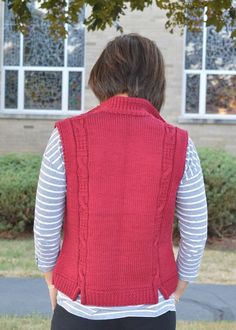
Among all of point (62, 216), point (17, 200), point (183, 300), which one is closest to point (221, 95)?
point (17, 200)

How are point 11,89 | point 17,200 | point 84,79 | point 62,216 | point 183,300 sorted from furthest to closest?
point 11,89 < point 84,79 < point 17,200 < point 183,300 < point 62,216

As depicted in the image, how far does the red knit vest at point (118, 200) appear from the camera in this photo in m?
2.39

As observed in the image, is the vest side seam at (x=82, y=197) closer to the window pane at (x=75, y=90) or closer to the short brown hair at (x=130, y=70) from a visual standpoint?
the short brown hair at (x=130, y=70)

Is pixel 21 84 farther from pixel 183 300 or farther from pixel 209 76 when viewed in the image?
pixel 183 300

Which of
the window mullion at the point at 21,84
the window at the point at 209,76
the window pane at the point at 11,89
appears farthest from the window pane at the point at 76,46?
the window at the point at 209,76

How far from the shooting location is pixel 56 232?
2.54 meters

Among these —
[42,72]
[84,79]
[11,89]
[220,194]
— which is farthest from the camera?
[11,89]

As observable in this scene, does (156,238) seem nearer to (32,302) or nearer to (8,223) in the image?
(32,302)

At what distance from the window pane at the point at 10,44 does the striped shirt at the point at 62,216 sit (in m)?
12.6

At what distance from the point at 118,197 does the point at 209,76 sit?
41.6 feet

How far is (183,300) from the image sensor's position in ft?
22.2

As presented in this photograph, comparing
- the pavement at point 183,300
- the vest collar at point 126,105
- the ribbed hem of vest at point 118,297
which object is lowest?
the pavement at point 183,300

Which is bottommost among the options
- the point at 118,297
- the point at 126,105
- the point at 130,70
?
the point at 118,297

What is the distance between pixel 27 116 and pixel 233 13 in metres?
9.61
